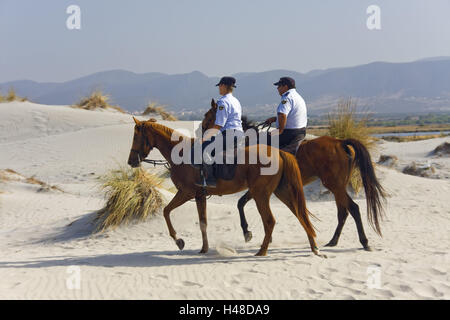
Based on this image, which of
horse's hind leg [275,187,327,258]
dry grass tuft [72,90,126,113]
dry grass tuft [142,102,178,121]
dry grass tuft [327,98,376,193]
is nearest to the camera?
horse's hind leg [275,187,327,258]

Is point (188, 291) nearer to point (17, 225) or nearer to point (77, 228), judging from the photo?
point (77, 228)

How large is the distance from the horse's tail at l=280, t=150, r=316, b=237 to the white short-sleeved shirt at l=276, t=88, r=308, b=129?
810mm

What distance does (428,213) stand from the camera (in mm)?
10008

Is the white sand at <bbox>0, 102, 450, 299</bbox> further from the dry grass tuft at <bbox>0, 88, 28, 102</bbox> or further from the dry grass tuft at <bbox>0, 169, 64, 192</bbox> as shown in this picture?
the dry grass tuft at <bbox>0, 88, 28, 102</bbox>

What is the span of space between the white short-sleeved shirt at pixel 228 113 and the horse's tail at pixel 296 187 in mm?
836

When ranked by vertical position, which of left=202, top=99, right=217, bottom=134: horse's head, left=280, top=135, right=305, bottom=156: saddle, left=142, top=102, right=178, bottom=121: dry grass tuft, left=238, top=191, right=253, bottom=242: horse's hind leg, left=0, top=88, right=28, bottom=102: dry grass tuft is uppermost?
left=0, top=88, right=28, bottom=102: dry grass tuft

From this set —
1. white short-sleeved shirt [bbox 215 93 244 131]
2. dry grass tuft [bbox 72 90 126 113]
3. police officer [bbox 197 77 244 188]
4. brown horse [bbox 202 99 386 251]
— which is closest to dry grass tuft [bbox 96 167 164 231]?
police officer [bbox 197 77 244 188]

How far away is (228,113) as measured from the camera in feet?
20.9

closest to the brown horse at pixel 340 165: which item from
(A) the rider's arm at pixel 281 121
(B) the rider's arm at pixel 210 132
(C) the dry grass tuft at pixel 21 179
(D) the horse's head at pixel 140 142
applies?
(A) the rider's arm at pixel 281 121

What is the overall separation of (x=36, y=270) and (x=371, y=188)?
17.2ft

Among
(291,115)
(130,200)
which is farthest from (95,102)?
(291,115)

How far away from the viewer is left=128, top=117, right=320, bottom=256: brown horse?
6430mm

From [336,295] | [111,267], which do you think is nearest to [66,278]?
[111,267]

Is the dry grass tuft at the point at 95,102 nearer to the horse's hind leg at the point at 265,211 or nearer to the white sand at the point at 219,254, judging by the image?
the white sand at the point at 219,254
